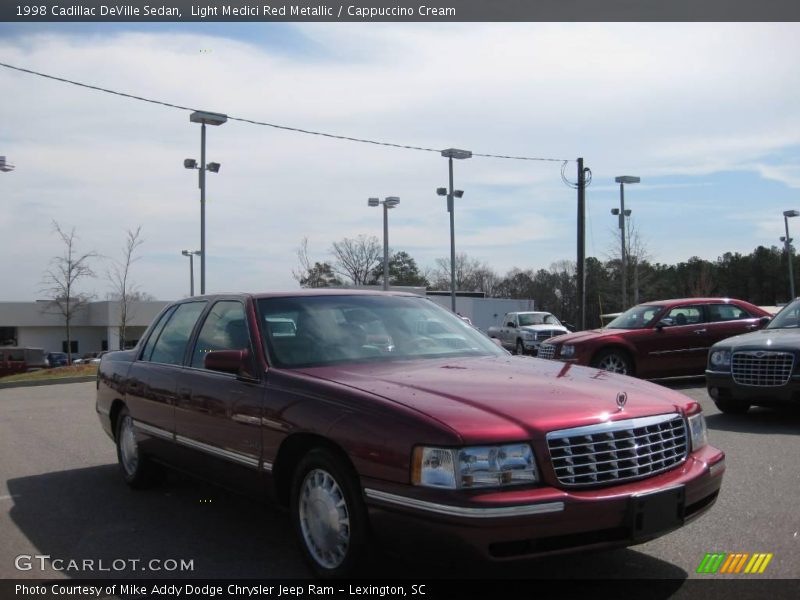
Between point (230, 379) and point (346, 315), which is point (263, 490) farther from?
point (346, 315)

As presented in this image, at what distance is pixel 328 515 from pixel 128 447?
3.19 metres

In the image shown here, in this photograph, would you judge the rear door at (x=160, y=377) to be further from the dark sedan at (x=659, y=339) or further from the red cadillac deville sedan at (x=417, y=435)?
the dark sedan at (x=659, y=339)

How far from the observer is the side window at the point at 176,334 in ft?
19.4

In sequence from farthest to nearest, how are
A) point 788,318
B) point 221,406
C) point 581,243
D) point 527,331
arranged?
point 527,331 → point 581,243 → point 788,318 → point 221,406

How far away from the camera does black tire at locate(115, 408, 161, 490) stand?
627 centimetres

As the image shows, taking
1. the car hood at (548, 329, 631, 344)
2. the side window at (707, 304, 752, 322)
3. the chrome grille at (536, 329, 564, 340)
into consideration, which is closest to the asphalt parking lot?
the car hood at (548, 329, 631, 344)

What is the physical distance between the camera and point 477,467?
3.46 m

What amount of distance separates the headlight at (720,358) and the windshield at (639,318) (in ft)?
14.0

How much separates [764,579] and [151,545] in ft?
11.4

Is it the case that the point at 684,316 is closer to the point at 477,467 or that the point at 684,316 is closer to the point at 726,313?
the point at 726,313

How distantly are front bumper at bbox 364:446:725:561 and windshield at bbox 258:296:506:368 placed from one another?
133 cm

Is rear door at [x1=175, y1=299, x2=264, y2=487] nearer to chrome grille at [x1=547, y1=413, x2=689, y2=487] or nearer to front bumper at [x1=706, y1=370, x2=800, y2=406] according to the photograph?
chrome grille at [x1=547, y1=413, x2=689, y2=487]

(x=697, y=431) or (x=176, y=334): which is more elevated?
(x=176, y=334)

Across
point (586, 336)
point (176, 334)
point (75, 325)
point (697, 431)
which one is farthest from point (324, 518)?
point (75, 325)
